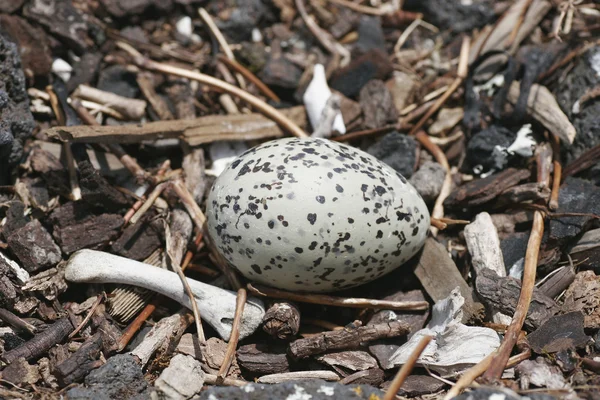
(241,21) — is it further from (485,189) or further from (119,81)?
(485,189)

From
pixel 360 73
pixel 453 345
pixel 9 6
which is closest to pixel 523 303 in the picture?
pixel 453 345

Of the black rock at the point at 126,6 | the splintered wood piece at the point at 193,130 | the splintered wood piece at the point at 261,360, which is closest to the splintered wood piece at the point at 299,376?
the splintered wood piece at the point at 261,360

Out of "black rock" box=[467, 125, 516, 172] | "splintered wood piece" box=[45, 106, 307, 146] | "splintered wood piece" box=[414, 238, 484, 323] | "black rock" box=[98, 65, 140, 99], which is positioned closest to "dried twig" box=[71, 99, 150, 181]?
"splintered wood piece" box=[45, 106, 307, 146]

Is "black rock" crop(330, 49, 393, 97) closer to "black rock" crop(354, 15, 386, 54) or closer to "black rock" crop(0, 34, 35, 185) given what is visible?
"black rock" crop(354, 15, 386, 54)

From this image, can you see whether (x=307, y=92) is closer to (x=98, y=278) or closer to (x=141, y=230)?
(x=141, y=230)

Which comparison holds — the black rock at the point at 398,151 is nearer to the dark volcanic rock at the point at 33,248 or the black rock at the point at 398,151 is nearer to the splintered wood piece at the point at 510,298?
the splintered wood piece at the point at 510,298

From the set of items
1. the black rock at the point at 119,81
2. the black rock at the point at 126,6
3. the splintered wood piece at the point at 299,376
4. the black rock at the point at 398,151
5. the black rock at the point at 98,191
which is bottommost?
the splintered wood piece at the point at 299,376

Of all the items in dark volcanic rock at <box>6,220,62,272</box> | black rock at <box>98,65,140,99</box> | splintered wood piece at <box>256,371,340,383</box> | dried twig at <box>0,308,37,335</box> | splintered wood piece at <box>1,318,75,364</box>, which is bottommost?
splintered wood piece at <box>256,371,340,383</box>
